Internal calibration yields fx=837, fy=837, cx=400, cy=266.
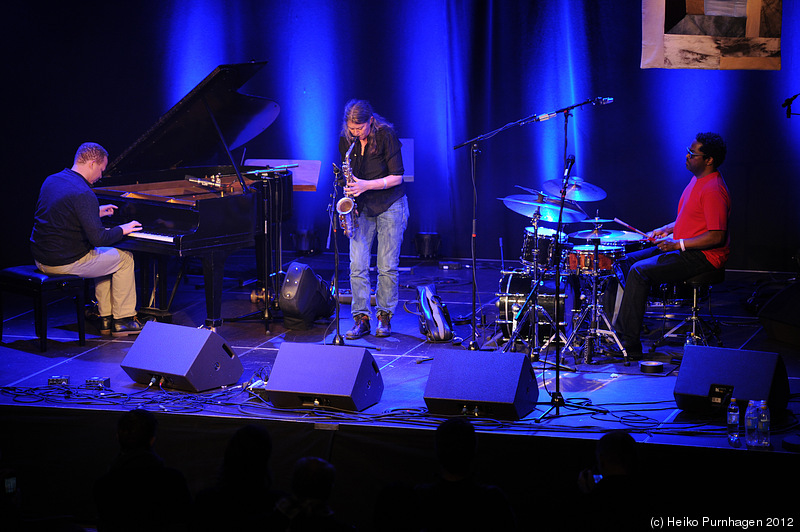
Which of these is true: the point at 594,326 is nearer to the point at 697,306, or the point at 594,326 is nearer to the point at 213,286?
the point at 697,306

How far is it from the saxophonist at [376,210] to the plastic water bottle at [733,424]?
310 centimetres

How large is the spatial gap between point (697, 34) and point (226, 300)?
5.80m

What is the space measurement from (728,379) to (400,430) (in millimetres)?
1838

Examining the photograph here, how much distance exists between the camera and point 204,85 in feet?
22.7

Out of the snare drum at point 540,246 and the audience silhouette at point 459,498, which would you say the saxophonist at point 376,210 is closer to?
the snare drum at point 540,246

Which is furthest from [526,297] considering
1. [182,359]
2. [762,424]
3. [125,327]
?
[125,327]

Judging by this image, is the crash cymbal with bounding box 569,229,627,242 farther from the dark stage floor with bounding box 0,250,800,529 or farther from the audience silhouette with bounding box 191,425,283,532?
Answer: the audience silhouette with bounding box 191,425,283,532

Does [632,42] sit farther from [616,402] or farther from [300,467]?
[300,467]

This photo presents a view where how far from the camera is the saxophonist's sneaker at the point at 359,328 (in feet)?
22.5

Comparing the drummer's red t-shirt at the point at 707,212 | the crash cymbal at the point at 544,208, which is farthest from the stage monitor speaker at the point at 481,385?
the drummer's red t-shirt at the point at 707,212

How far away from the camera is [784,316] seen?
6.60 m

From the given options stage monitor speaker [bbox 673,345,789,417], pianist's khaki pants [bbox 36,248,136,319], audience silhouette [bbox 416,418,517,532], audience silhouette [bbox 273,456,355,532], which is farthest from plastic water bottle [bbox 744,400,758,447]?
pianist's khaki pants [bbox 36,248,136,319]

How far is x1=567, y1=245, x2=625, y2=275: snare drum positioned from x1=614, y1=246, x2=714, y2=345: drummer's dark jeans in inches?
6.7

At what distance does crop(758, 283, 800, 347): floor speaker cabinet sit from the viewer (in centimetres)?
652
